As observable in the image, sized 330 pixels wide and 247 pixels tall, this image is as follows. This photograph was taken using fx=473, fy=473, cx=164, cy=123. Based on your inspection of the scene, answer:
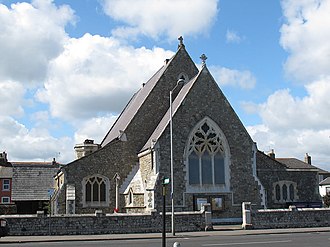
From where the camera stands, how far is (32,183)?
53344 mm

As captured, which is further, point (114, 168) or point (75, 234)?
point (114, 168)

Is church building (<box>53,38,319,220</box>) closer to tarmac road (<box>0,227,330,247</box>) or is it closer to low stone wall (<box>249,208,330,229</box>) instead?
low stone wall (<box>249,208,330,229</box>)

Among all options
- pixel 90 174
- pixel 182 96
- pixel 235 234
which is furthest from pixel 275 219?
pixel 90 174

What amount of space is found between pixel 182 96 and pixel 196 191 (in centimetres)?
707

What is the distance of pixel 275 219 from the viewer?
30188 millimetres

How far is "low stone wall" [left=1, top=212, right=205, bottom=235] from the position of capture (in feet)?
84.2

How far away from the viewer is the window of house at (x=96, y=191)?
34.8 m

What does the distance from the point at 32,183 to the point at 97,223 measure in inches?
1141

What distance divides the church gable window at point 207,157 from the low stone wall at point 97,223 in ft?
17.4

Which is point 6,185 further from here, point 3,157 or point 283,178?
point 283,178

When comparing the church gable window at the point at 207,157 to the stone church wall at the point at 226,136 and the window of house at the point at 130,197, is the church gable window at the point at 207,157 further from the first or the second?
the window of house at the point at 130,197

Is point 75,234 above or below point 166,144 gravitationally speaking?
below

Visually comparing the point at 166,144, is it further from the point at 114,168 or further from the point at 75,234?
the point at 75,234

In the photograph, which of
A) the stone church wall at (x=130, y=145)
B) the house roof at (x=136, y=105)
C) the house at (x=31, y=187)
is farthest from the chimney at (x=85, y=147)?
the stone church wall at (x=130, y=145)
